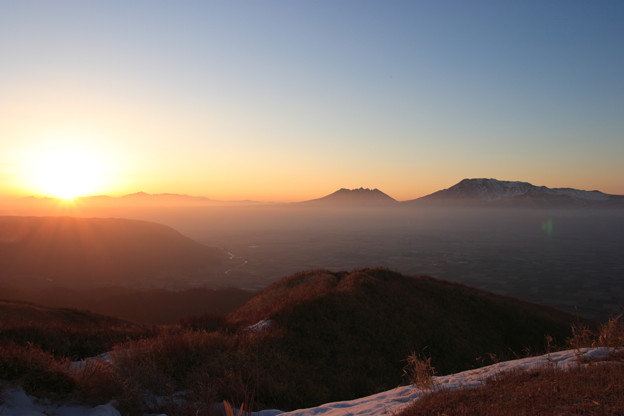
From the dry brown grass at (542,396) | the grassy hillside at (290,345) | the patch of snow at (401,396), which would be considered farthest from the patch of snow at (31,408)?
the dry brown grass at (542,396)

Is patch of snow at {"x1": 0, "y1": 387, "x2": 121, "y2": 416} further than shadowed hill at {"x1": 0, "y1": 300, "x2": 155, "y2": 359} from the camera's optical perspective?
No

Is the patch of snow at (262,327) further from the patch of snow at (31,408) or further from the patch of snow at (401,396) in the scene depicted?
the patch of snow at (31,408)

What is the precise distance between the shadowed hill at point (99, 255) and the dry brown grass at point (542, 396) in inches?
3483

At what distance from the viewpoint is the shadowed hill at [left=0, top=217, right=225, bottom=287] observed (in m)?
83.8

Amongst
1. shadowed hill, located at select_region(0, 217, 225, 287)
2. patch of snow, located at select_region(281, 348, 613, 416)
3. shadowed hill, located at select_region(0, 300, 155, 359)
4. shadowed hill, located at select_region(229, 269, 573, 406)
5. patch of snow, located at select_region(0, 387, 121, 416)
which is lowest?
shadowed hill, located at select_region(0, 217, 225, 287)

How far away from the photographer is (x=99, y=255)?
9962 centimetres

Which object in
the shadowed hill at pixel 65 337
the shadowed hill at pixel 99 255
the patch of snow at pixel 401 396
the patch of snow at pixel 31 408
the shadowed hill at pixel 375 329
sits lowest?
the shadowed hill at pixel 99 255

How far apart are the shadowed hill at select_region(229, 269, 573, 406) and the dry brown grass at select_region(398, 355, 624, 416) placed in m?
5.21

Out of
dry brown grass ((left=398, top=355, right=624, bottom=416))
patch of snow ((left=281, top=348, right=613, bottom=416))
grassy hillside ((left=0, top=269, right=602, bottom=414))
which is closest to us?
dry brown grass ((left=398, top=355, right=624, bottom=416))

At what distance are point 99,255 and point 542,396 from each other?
393ft

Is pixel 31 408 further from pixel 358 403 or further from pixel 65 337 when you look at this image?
pixel 65 337

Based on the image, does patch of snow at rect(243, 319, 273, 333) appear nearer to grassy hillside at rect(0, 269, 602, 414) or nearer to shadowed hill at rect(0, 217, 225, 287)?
grassy hillside at rect(0, 269, 602, 414)

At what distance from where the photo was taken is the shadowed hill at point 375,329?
11.8m

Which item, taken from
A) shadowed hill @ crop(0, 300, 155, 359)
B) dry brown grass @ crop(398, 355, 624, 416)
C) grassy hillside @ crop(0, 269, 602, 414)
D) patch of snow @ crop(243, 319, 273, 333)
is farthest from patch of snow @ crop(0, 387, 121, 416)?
patch of snow @ crop(243, 319, 273, 333)
